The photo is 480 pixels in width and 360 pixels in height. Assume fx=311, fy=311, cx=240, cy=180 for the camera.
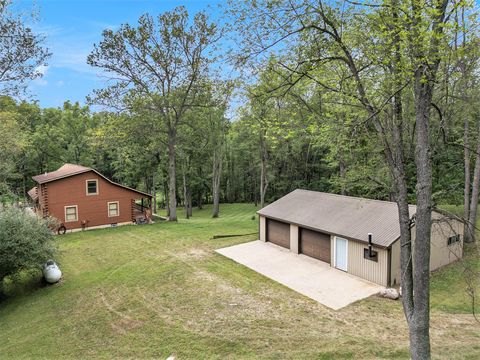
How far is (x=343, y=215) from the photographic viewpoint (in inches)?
529

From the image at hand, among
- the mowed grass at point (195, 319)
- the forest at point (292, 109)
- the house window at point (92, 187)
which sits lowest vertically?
the mowed grass at point (195, 319)

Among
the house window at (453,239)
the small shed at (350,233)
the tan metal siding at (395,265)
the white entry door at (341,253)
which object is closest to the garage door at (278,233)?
the small shed at (350,233)

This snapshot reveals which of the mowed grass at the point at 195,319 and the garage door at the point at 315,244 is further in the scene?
the garage door at the point at 315,244

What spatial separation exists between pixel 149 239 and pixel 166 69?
10581mm

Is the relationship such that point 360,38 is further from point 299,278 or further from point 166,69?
point 166,69

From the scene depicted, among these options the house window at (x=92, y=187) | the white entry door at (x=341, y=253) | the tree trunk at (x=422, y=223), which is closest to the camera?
the tree trunk at (x=422, y=223)

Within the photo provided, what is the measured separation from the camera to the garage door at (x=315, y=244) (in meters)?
13.3

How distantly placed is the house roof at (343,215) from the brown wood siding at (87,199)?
9984 mm

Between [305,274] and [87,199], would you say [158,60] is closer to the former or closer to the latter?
[87,199]

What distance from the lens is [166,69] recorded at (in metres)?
19.7

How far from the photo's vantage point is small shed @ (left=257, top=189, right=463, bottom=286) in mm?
11023

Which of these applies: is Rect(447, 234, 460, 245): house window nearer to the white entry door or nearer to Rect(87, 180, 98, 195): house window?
the white entry door

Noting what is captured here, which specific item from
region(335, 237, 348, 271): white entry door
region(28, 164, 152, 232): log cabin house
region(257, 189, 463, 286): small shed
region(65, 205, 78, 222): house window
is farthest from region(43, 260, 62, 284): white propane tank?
region(335, 237, 348, 271): white entry door

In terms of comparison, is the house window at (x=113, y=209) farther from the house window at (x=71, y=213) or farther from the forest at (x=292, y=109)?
the forest at (x=292, y=109)
